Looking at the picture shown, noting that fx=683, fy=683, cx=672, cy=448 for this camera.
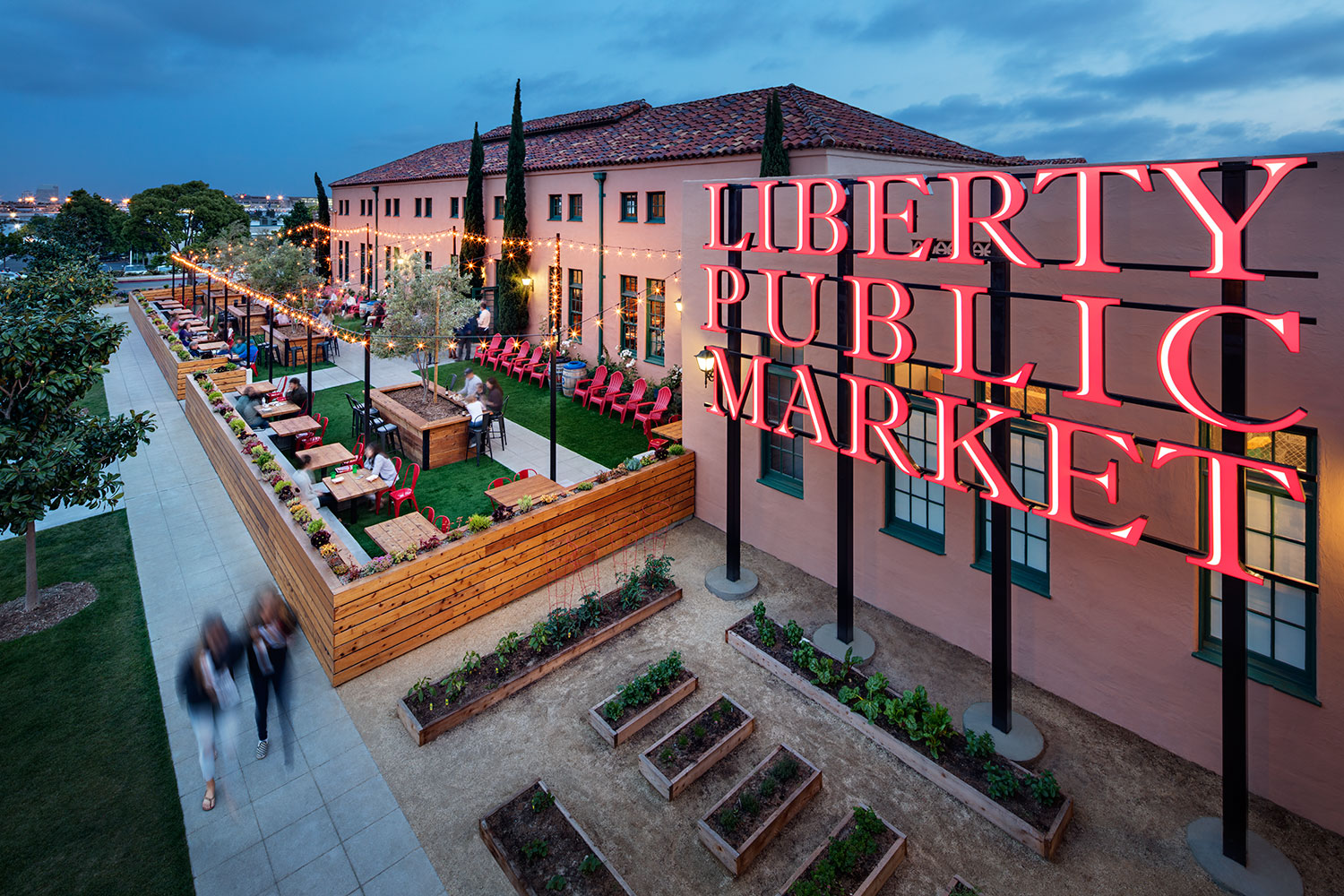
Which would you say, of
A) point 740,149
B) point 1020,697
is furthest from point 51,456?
point 740,149

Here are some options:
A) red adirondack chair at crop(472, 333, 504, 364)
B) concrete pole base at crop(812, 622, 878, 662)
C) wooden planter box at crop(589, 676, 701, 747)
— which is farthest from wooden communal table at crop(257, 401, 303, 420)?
concrete pole base at crop(812, 622, 878, 662)

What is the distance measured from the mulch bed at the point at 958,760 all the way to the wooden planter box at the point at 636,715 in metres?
1.14

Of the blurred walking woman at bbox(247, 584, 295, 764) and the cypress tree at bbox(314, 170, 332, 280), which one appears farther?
the cypress tree at bbox(314, 170, 332, 280)

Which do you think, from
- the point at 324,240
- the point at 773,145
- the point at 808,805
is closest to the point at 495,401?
the point at 773,145

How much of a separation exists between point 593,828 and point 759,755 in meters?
1.79

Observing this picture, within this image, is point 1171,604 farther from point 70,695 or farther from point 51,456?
point 51,456

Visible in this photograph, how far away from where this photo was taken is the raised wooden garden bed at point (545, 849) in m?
5.35

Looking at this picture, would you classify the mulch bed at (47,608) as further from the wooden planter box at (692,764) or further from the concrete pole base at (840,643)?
the concrete pole base at (840,643)

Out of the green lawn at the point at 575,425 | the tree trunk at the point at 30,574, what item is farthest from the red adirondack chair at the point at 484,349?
the tree trunk at the point at 30,574

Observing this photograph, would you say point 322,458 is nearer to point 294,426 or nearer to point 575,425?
point 294,426

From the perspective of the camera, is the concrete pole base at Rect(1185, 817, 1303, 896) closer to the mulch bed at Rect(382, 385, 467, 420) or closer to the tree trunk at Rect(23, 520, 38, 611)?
the tree trunk at Rect(23, 520, 38, 611)

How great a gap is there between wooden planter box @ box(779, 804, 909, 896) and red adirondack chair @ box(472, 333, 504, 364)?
1960cm

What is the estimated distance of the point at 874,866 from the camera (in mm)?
5387

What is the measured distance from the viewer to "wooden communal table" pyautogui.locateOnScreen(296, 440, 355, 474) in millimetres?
12867
